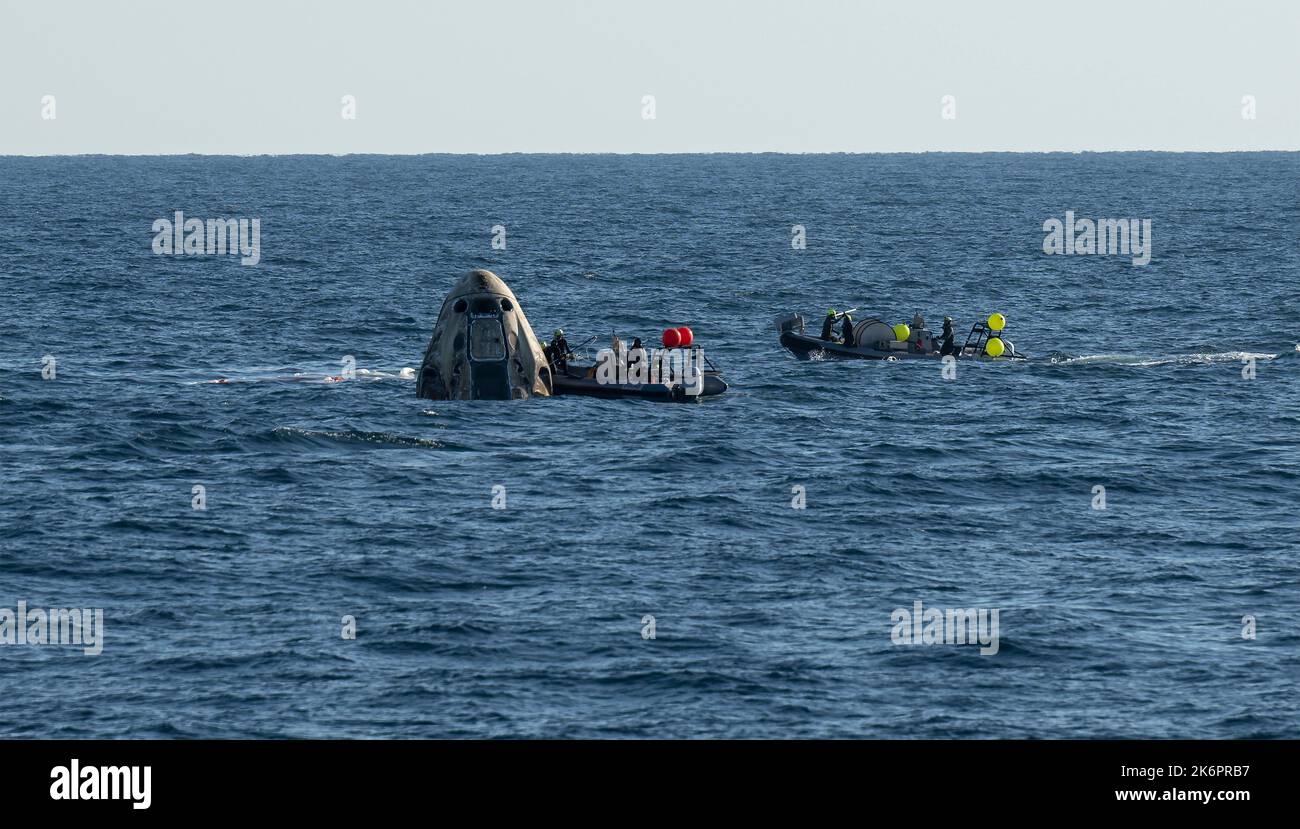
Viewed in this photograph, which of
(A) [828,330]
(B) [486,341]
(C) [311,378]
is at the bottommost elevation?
(C) [311,378]

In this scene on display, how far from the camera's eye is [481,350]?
57.3 m

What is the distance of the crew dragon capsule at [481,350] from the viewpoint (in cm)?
5681

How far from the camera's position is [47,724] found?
2795 cm

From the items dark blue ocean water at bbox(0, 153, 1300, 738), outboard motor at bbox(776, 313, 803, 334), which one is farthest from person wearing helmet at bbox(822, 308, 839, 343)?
dark blue ocean water at bbox(0, 153, 1300, 738)

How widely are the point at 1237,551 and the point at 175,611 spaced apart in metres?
23.6

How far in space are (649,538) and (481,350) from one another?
18342mm

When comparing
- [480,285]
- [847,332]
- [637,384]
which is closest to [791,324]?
[847,332]

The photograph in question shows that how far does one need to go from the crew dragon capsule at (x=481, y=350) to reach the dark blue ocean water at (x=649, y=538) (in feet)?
3.12

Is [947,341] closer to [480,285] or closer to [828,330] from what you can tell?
[828,330]

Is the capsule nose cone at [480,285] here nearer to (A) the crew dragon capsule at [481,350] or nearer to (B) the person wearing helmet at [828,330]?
(A) the crew dragon capsule at [481,350]

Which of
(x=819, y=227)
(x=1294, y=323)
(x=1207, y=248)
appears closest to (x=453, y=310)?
(x=1294, y=323)

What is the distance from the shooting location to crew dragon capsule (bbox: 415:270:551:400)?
56812 mm

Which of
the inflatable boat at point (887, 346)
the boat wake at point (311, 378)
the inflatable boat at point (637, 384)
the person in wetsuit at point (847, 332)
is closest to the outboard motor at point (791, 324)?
the inflatable boat at point (887, 346)

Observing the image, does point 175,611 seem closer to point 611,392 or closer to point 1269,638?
point 1269,638
